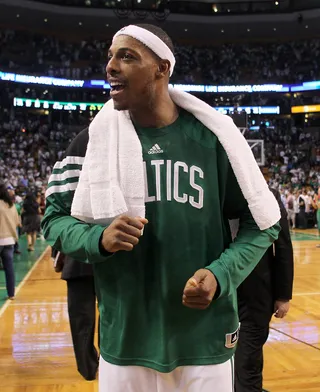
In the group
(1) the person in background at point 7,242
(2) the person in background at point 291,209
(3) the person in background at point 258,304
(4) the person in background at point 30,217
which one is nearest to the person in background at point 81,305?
(3) the person in background at point 258,304

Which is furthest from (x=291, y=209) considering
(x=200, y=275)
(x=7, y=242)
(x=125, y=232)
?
(x=125, y=232)

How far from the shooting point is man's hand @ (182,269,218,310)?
133 cm

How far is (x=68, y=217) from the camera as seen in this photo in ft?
5.08

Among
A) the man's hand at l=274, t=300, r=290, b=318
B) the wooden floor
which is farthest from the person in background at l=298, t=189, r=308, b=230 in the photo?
the man's hand at l=274, t=300, r=290, b=318

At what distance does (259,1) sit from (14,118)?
15.4 m

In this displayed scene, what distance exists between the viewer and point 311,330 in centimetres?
527

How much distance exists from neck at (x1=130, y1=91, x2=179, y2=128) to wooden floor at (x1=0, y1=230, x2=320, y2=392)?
2722 mm

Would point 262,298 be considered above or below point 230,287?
below

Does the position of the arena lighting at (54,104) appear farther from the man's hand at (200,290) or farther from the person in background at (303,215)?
the man's hand at (200,290)

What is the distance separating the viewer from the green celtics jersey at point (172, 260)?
147cm

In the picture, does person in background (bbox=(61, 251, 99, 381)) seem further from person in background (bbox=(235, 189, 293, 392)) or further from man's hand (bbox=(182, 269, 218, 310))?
man's hand (bbox=(182, 269, 218, 310))

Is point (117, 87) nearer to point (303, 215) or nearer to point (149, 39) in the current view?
point (149, 39)

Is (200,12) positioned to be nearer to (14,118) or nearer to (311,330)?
(14,118)

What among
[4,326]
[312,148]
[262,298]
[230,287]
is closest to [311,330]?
[262,298]
